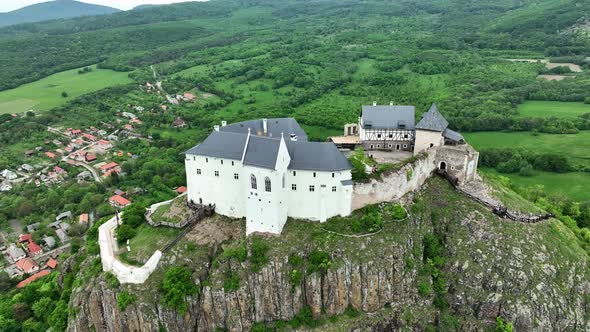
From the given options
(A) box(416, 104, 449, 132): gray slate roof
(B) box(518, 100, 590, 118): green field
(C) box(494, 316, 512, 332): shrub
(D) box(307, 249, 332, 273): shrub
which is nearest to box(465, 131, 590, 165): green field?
(B) box(518, 100, 590, 118): green field

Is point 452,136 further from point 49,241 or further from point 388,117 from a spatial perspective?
point 49,241

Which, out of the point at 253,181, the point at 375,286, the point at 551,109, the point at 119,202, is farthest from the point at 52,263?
the point at 551,109

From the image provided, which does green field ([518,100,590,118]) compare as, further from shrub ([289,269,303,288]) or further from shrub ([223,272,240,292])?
shrub ([223,272,240,292])

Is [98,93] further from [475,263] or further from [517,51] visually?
[517,51]

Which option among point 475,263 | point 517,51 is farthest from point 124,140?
point 517,51

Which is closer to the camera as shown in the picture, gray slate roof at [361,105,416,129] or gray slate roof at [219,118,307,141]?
gray slate roof at [219,118,307,141]

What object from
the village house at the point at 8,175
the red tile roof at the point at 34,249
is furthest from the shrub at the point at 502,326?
the village house at the point at 8,175

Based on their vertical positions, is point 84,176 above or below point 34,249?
above
